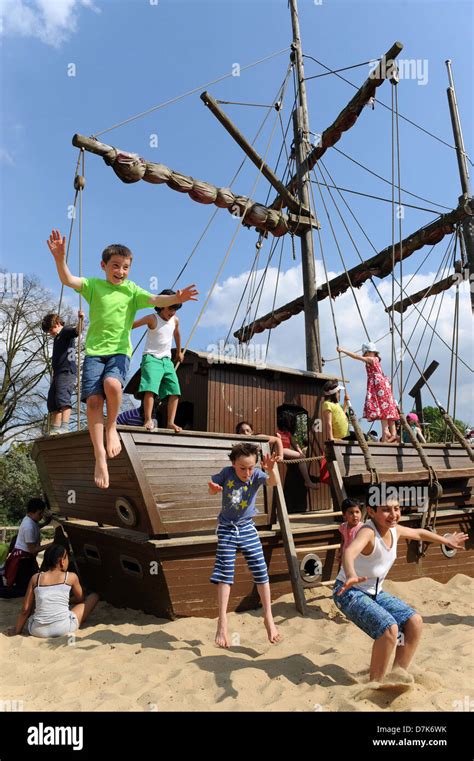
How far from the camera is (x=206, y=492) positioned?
16.7 ft

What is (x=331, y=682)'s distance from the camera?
11.2 ft

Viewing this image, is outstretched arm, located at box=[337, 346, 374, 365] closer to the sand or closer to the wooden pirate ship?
the wooden pirate ship

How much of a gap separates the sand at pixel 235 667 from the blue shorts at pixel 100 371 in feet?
6.79

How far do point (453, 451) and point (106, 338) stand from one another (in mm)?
6086

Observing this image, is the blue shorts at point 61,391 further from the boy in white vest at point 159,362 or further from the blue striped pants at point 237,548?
the blue striped pants at point 237,548

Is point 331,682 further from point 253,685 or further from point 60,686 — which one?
point 60,686

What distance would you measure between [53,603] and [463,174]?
14.5 meters

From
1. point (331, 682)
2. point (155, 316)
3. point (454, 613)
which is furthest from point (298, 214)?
point (331, 682)

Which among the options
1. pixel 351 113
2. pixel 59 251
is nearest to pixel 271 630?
pixel 59 251

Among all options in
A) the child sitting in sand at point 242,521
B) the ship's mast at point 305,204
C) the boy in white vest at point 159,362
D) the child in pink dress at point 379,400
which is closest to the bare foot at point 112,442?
the child sitting in sand at point 242,521

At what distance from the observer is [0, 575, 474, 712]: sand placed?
3.11 meters

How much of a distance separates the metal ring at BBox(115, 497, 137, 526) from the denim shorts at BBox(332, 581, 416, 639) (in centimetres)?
229

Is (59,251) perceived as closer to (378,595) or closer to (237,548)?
(237,548)

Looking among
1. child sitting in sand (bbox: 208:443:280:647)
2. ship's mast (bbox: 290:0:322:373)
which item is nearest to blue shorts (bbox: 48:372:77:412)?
child sitting in sand (bbox: 208:443:280:647)
